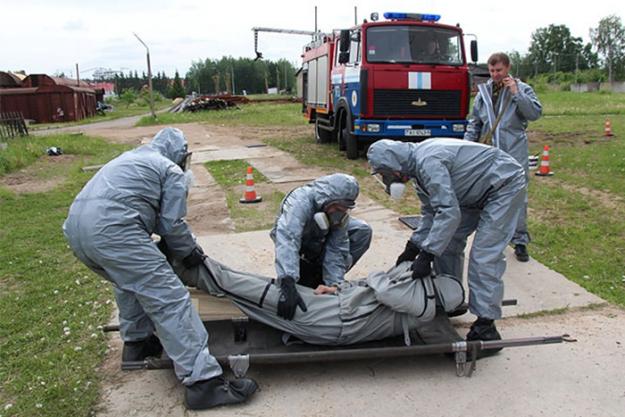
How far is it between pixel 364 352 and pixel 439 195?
1.00 meters

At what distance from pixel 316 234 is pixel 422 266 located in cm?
81

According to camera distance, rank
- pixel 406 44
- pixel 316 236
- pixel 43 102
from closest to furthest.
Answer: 1. pixel 316 236
2. pixel 406 44
3. pixel 43 102

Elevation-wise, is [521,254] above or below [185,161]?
below

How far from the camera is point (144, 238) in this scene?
2910mm

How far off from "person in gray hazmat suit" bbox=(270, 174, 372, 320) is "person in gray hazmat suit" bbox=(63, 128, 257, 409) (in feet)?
1.85

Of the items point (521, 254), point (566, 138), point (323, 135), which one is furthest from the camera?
point (323, 135)

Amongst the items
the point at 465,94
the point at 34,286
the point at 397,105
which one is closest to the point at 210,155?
the point at 397,105

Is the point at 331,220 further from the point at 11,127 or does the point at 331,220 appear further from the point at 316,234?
the point at 11,127

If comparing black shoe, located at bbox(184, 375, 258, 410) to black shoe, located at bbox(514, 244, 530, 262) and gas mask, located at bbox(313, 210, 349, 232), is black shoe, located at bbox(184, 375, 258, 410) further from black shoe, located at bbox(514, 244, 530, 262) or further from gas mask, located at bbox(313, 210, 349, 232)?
black shoe, located at bbox(514, 244, 530, 262)

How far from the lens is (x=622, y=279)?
15.6ft

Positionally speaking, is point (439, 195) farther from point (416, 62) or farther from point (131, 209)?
point (416, 62)

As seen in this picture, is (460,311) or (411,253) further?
(460,311)

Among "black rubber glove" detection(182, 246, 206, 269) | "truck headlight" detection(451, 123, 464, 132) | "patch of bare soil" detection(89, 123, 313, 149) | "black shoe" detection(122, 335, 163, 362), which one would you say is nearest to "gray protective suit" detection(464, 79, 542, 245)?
"black rubber glove" detection(182, 246, 206, 269)

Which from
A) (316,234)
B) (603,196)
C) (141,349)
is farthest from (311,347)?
(603,196)
